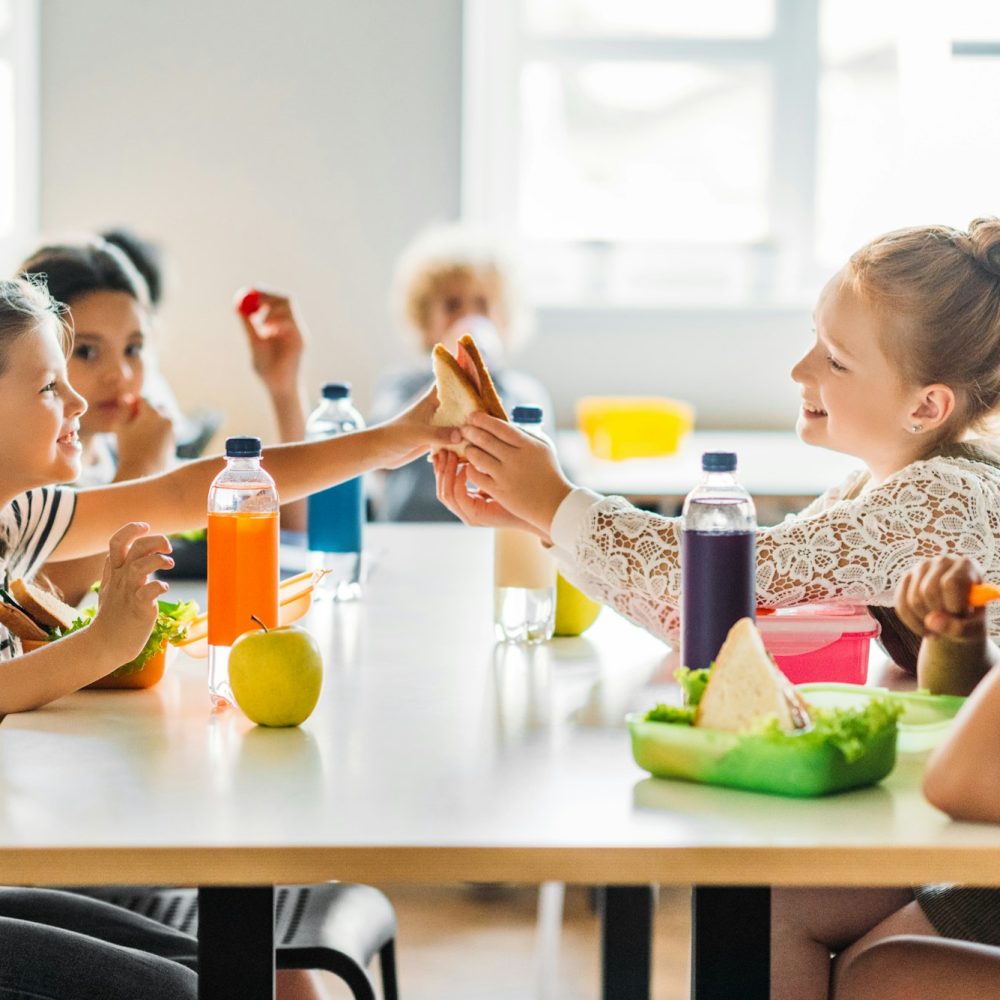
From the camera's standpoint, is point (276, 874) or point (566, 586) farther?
point (566, 586)

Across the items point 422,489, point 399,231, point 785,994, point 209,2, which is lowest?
point 785,994

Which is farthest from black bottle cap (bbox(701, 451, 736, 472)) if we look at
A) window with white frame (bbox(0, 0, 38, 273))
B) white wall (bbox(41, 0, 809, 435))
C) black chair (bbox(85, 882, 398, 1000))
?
window with white frame (bbox(0, 0, 38, 273))

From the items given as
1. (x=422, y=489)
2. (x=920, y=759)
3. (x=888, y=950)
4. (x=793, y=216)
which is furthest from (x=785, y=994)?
(x=793, y=216)

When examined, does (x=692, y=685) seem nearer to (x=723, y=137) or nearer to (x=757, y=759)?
(x=757, y=759)

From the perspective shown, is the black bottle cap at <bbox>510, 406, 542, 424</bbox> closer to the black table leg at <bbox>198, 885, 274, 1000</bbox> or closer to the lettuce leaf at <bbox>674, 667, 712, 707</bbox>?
the lettuce leaf at <bbox>674, 667, 712, 707</bbox>

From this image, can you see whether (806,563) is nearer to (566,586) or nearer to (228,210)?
(566,586)

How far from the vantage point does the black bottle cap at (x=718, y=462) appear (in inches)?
44.3

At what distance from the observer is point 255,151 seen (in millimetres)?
3957

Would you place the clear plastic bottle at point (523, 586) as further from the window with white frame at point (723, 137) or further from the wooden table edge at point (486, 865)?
the window with white frame at point (723, 137)

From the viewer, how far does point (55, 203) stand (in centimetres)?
394

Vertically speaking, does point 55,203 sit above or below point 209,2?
below

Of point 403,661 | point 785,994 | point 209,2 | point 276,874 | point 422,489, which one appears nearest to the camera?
point 276,874

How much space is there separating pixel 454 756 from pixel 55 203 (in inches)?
129

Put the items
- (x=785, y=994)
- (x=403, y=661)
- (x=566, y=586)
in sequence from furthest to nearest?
(x=566, y=586) < (x=403, y=661) < (x=785, y=994)
